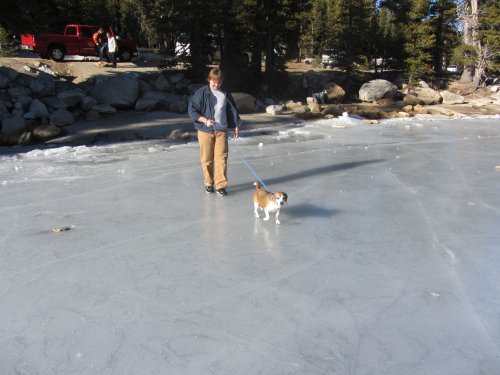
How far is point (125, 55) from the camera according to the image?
19.8 metres

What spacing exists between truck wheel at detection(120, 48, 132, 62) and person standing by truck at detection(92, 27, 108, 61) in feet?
4.44

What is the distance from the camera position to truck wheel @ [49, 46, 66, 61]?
17.4 metres

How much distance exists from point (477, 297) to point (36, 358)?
2674 millimetres

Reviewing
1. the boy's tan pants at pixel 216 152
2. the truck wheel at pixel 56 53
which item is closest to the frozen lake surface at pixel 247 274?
the boy's tan pants at pixel 216 152

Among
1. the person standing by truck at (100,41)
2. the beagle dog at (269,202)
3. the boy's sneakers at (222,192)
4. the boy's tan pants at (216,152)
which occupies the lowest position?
the boy's sneakers at (222,192)

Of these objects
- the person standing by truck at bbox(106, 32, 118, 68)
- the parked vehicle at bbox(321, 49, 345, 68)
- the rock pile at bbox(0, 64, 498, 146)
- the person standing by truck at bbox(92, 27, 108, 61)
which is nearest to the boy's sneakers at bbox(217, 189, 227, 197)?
the rock pile at bbox(0, 64, 498, 146)

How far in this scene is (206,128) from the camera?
203 inches

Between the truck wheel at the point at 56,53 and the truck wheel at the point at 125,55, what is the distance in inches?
105

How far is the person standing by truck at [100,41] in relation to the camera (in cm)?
1760

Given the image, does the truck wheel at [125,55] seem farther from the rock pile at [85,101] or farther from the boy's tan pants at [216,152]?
the boy's tan pants at [216,152]

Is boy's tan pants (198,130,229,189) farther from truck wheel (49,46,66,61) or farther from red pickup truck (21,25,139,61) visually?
truck wheel (49,46,66,61)

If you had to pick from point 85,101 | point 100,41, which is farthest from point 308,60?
point 85,101

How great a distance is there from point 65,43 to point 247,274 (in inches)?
675

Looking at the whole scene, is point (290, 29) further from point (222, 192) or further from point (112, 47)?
point (222, 192)
